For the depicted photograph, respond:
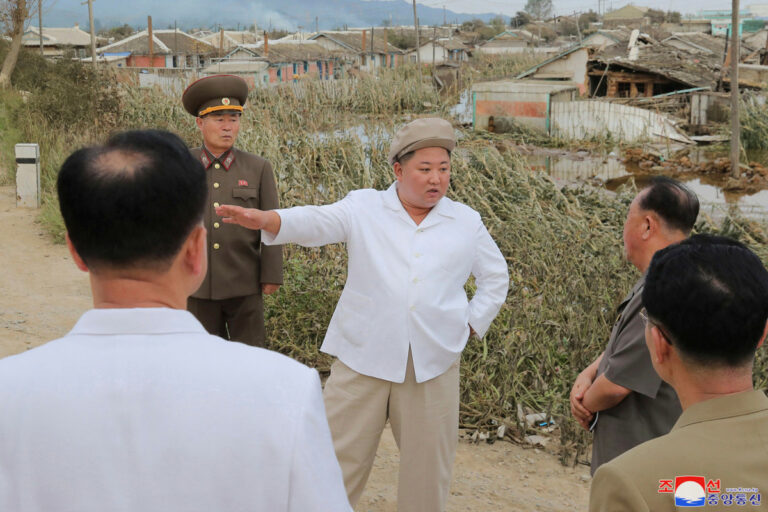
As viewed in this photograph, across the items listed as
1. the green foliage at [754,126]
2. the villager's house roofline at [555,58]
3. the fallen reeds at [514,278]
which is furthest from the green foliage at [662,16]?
the fallen reeds at [514,278]

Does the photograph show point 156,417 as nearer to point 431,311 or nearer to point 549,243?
point 431,311

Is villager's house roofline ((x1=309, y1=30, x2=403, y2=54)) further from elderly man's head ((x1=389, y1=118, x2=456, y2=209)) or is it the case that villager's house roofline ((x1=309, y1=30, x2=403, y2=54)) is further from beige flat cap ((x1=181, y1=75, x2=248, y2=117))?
elderly man's head ((x1=389, y1=118, x2=456, y2=209))

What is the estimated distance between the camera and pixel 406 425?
2.94 metres

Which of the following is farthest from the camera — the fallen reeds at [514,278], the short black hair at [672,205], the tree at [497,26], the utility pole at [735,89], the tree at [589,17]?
the tree at [589,17]

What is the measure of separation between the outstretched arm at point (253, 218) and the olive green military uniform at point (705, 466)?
1662mm

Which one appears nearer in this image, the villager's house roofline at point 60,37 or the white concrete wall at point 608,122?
the white concrete wall at point 608,122

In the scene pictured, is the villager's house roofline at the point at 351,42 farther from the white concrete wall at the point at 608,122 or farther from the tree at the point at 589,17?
the tree at the point at 589,17

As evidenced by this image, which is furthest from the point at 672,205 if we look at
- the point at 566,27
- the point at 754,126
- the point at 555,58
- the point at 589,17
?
the point at 589,17

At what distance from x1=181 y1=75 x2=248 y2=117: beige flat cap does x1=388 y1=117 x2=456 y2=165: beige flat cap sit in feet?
4.04

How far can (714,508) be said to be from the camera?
4.61 feet

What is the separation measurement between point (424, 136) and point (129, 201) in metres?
1.94

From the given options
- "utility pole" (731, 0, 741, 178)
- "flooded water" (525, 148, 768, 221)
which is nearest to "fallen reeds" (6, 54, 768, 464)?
"flooded water" (525, 148, 768, 221)

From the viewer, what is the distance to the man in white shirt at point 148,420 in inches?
43.9

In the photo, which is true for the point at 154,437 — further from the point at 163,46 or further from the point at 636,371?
the point at 163,46
